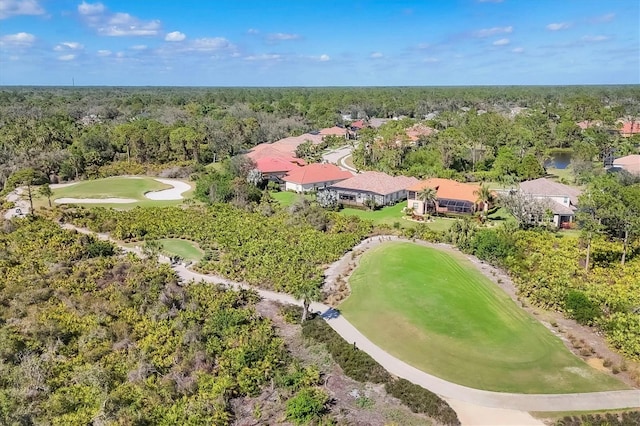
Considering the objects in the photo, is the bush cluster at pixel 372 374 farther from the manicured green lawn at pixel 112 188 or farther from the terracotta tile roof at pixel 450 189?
the manicured green lawn at pixel 112 188

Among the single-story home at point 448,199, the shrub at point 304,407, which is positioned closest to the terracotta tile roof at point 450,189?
the single-story home at point 448,199

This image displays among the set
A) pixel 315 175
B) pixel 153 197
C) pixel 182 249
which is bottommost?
pixel 182 249

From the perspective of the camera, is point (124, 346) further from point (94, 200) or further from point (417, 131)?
point (417, 131)

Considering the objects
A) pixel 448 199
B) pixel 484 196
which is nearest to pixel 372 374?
pixel 484 196

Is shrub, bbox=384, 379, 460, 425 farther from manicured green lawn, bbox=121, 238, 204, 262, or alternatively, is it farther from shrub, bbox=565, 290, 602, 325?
manicured green lawn, bbox=121, 238, 204, 262

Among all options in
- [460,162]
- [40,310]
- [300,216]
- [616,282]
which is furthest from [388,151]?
[40,310]

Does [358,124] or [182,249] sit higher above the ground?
[358,124]
